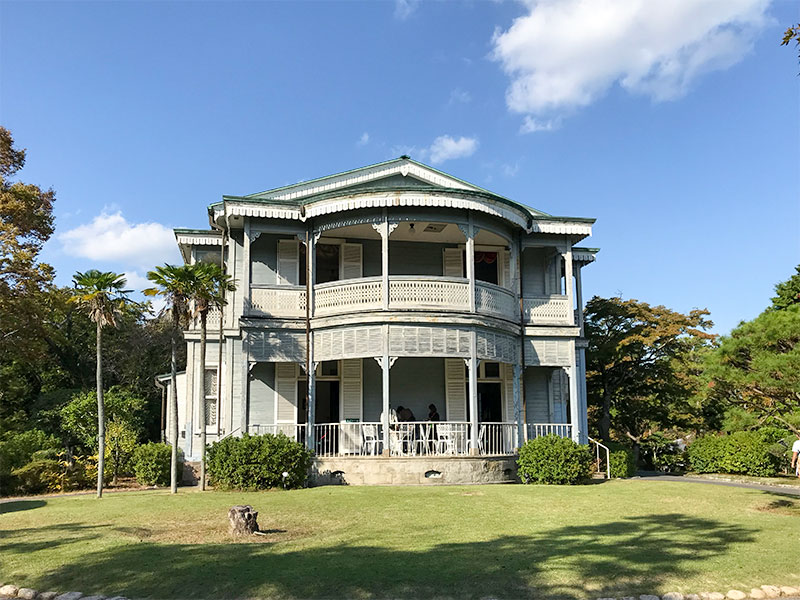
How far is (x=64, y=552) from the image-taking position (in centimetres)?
973

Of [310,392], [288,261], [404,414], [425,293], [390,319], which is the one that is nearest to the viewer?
[390,319]

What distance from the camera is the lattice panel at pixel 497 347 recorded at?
19500 mm

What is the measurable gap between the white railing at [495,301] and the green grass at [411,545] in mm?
5814

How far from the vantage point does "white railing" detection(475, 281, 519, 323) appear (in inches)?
777

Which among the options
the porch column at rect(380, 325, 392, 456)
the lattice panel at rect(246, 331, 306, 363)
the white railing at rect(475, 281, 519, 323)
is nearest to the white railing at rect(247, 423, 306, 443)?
the lattice panel at rect(246, 331, 306, 363)

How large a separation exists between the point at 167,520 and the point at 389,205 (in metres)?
9.95

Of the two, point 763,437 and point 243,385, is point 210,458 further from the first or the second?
point 763,437

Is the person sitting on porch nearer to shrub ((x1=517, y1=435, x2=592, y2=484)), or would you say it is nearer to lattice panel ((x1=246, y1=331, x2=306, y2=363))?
lattice panel ((x1=246, y1=331, x2=306, y2=363))

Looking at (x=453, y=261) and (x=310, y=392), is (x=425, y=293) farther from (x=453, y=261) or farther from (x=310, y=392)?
(x=310, y=392)

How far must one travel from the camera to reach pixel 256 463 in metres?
17.1

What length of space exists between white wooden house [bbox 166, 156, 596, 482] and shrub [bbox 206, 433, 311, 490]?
147 centimetres

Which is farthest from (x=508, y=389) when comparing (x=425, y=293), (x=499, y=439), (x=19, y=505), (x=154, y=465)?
(x=19, y=505)

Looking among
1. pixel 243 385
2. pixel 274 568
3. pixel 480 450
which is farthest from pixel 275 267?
pixel 274 568

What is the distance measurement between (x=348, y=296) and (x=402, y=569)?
12.0 meters
